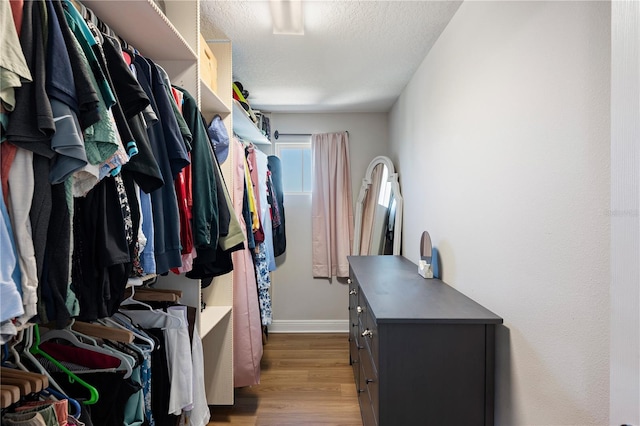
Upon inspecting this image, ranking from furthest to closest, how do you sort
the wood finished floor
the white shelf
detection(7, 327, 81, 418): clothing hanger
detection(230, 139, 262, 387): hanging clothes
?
1. detection(230, 139, 262, 387): hanging clothes
2. the wood finished floor
3. the white shelf
4. detection(7, 327, 81, 418): clothing hanger

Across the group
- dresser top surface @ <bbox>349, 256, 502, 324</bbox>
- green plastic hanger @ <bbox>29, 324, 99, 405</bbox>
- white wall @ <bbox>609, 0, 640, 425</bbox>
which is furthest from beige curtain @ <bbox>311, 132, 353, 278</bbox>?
white wall @ <bbox>609, 0, 640, 425</bbox>

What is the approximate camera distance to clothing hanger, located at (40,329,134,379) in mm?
1000

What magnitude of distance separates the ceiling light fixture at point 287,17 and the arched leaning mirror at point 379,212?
159 centimetres

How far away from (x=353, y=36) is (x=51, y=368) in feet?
6.61

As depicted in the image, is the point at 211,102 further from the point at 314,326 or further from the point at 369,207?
the point at 314,326

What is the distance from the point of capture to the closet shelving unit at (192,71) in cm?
113

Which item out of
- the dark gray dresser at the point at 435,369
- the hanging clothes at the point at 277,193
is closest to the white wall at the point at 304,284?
the hanging clothes at the point at 277,193

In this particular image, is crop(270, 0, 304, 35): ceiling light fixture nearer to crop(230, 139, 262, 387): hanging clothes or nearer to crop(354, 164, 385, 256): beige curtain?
crop(230, 139, 262, 387): hanging clothes

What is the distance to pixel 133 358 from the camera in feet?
3.41

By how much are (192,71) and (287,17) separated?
1.99 ft

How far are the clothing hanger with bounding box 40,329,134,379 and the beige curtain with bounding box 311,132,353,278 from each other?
254cm

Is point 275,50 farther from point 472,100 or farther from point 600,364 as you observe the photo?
point 600,364

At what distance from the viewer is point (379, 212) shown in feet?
10.6

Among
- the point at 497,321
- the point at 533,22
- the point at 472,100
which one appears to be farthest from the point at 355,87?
the point at 497,321
